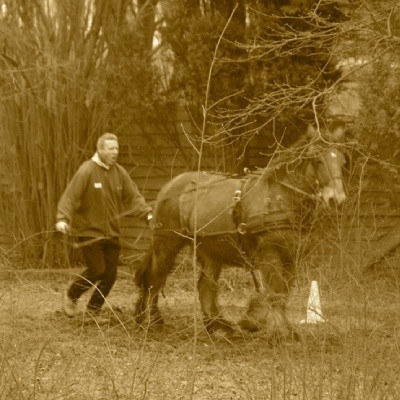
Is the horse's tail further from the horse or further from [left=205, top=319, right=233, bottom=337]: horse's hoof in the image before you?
[left=205, top=319, right=233, bottom=337]: horse's hoof

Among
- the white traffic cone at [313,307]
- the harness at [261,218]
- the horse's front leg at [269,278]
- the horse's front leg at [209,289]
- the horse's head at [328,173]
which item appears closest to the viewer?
the white traffic cone at [313,307]

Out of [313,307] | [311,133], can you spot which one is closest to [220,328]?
[311,133]

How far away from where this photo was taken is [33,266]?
18500 millimetres

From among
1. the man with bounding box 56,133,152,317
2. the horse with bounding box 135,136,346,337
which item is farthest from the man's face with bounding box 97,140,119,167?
the horse with bounding box 135,136,346,337

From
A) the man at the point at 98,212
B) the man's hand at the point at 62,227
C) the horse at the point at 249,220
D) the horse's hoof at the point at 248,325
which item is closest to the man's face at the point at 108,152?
the man at the point at 98,212

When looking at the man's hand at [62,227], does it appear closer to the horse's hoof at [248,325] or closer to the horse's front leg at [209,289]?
the horse's front leg at [209,289]

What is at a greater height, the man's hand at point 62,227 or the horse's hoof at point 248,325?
the man's hand at point 62,227

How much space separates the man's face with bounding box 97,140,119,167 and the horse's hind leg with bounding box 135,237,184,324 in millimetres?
898

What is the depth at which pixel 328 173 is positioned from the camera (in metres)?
11.1

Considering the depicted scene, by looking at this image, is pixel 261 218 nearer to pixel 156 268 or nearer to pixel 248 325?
pixel 248 325

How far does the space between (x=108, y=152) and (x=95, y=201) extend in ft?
1.65

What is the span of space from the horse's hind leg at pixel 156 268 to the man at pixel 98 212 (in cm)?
34

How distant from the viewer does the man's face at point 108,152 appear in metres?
13.1

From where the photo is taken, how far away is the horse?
11133 millimetres
